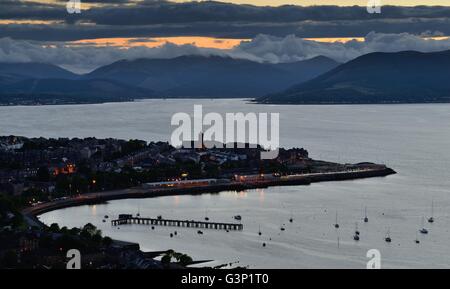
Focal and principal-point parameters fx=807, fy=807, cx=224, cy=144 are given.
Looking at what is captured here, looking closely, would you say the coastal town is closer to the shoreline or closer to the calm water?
the shoreline

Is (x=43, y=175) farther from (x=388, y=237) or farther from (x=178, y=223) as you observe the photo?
(x=388, y=237)

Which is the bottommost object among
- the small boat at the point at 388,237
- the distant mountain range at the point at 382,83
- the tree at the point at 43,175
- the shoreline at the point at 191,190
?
the small boat at the point at 388,237

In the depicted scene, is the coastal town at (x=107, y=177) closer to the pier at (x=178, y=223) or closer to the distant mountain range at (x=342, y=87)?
the pier at (x=178, y=223)

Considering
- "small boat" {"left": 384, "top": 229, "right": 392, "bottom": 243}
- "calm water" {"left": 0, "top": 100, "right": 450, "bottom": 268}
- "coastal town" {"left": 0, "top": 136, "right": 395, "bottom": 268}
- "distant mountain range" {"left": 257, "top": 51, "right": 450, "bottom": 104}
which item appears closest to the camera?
"coastal town" {"left": 0, "top": 136, "right": 395, "bottom": 268}

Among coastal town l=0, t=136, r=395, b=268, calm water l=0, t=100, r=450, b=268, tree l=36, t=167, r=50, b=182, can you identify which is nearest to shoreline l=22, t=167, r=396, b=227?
coastal town l=0, t=136, r=395, b=268

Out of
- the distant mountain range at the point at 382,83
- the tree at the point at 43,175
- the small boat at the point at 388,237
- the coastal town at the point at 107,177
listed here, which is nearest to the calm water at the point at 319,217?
the small boat at the point at 388,237

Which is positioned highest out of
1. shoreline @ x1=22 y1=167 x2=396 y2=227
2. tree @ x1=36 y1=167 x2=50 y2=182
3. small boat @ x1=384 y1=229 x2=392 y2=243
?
tree @ x1=36 y1=167 x2=50 y2=182

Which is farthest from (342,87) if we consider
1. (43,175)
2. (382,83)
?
(43,175)
